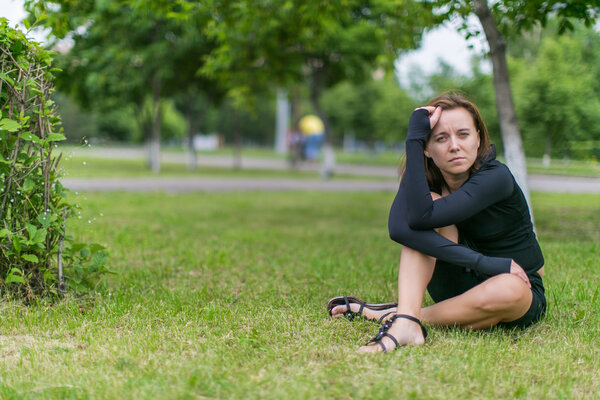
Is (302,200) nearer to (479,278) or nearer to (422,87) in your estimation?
(479,278)

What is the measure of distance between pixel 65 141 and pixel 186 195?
9683 millimetres

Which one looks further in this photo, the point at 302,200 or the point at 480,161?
the point at 302,200

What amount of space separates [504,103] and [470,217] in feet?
11.3

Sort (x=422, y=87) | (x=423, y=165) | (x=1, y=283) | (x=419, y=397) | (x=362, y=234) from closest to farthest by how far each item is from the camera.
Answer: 1. (x=419, y=397)
2. (x=423, y=165)
3. (x=1, y=283)
4. (x=362, y=234)
5. (x=422, y=87)

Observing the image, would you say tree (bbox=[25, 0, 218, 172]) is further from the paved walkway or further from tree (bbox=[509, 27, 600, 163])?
tree (bbox=[509, 27, 600, 163])

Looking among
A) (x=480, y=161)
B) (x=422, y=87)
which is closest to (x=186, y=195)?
(x=480, y=161)

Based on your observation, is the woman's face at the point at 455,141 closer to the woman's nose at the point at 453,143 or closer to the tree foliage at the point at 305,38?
the woman's nose at the point at 453,143

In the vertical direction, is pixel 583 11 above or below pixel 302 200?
above

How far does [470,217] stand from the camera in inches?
115

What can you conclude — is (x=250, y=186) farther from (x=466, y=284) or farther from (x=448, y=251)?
(x=448, y=251)

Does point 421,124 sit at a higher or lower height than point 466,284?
higher

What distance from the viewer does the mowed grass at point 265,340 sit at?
90.4 inches

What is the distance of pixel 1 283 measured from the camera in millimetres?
3516

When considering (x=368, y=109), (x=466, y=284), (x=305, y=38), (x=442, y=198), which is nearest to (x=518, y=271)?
(x=466, y=284)
